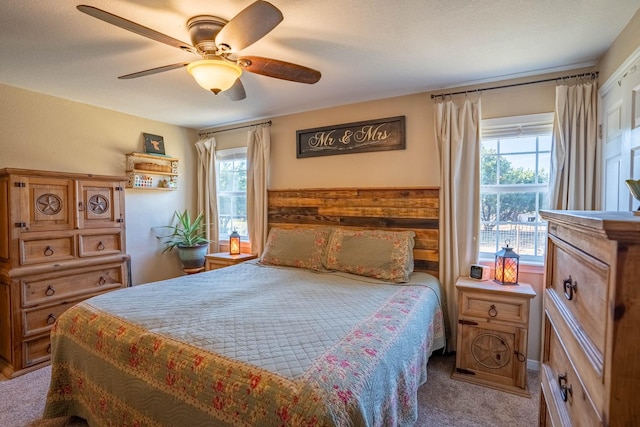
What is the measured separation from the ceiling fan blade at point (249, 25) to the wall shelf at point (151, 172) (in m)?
2.54

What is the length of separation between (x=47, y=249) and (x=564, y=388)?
3451mm

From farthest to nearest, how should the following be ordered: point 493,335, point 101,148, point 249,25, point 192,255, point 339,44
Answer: point 192,255 < point 101,148 < point 493,335 < point 339,44 < point 249,25

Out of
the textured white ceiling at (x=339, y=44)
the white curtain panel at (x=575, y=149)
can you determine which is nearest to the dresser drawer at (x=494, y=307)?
the white curtain panel at (x=575, y=149)

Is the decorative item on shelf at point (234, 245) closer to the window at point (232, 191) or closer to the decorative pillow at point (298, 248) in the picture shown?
the window at point (232, 191)

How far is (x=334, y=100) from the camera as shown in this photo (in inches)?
123

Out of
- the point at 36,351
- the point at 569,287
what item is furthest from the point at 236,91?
the point at 36,351

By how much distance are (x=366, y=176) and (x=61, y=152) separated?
3004 millimetres

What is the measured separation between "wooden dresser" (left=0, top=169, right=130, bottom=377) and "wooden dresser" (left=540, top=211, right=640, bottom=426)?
3.37m

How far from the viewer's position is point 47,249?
8.45 feet

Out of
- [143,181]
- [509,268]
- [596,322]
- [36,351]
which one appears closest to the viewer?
[596,322]

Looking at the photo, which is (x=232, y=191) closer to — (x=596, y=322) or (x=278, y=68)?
(x=278, y=68)

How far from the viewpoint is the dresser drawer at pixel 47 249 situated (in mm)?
2438

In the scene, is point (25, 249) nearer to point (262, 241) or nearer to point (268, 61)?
point (262, 241)

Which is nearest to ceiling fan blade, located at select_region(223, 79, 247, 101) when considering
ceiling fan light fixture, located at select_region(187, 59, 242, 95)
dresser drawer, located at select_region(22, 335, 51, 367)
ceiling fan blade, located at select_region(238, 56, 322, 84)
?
ceiling fan blade, located at select_region(238, 56, 322, 84)
